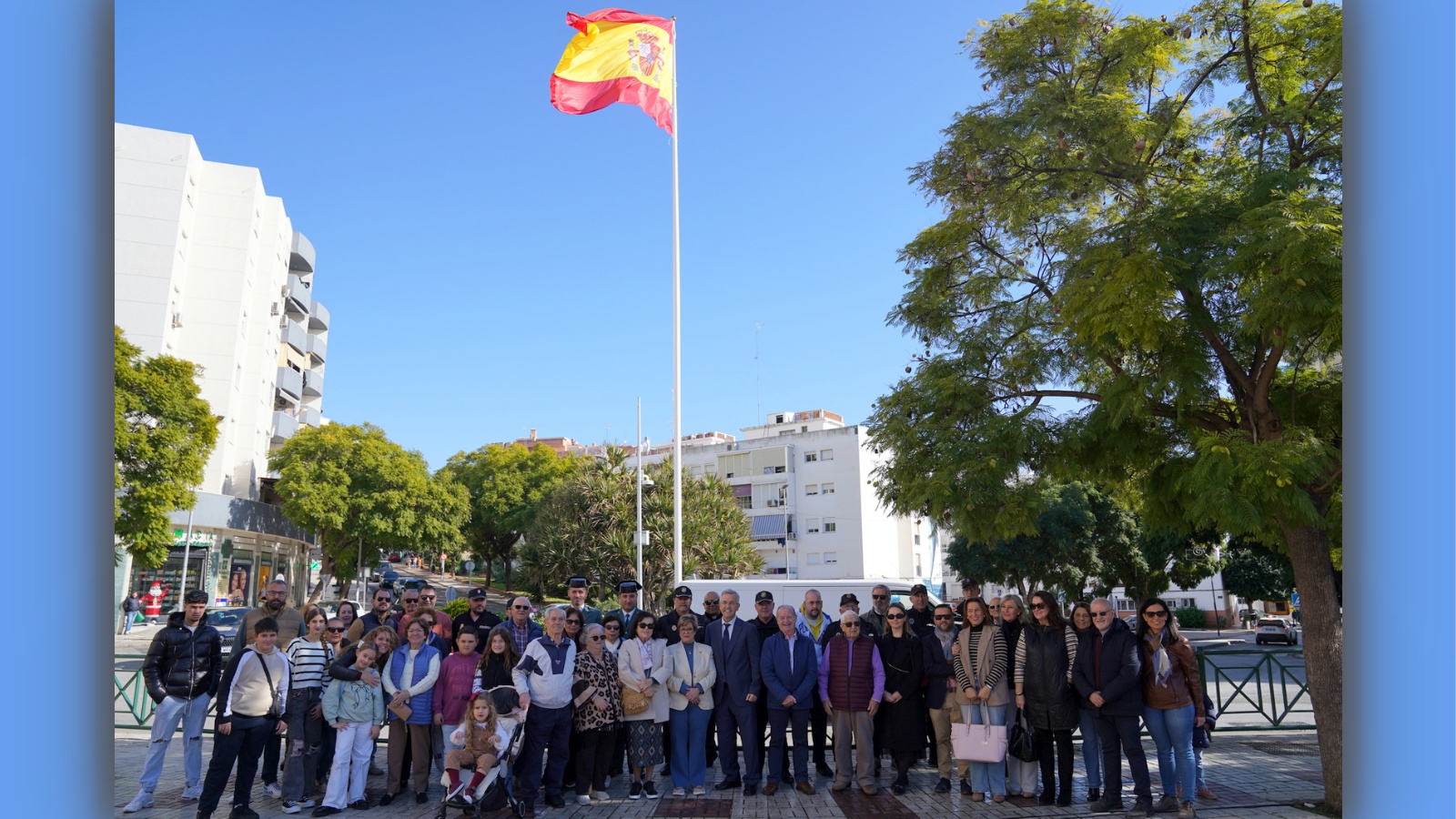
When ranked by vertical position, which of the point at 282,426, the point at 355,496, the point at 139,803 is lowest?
the point at 139,803

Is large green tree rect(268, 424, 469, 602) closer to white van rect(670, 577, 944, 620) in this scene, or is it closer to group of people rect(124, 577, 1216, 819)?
white van rect(670, 577, 944, 620)

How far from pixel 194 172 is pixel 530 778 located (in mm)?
43948

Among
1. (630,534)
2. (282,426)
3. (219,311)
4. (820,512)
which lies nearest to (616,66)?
(630,534)

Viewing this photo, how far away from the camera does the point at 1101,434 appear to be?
9516 mm

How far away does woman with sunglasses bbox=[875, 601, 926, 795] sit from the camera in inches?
367

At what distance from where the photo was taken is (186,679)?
8828 mm

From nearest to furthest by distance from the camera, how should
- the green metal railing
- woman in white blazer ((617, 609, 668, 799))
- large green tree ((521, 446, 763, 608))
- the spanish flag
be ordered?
woman in white blazer ((617, 609, 668, 799)) → the green metal railing → the spanish flag → large green tree ((521, 446, 763, 608))

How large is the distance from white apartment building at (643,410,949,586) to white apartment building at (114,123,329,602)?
25.3 meters

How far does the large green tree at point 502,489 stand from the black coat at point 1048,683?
54374 millimetres

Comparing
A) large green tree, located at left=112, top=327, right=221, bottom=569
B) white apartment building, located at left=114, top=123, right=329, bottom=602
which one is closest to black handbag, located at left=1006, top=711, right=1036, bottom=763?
large green tree, located at left=112, top=327, right=221, bottom=569

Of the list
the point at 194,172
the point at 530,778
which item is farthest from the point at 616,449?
the point at 530,778

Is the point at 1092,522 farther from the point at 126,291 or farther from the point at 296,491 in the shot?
the point at 126,291

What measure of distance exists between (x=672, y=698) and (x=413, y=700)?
246cm

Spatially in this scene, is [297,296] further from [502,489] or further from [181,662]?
[181,662]
